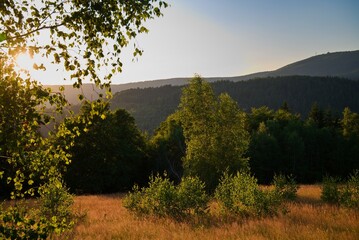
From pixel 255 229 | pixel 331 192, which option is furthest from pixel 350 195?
pixel 255 229

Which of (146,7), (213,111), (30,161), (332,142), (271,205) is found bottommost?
(332,142)

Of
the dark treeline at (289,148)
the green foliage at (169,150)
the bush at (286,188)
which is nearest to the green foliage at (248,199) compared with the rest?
the bush at (286,188)

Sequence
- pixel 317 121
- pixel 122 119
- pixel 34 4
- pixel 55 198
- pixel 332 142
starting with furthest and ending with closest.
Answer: pixel 317 121, pixel 332 142, pixel 122 119, pixel 55 198, pixel 34 4

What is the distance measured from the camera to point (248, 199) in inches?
614

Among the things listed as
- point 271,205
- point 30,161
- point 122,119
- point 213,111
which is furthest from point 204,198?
point 122,119

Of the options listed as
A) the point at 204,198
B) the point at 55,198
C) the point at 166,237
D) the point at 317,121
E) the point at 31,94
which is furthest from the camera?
the point at 317,121

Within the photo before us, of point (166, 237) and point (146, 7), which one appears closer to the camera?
point (146, 7)

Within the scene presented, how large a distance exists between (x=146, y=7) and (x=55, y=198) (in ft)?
51.8

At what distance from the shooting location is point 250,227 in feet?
40.4

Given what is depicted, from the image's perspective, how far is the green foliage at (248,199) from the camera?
50.9 ft

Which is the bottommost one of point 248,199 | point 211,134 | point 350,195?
point 350,195

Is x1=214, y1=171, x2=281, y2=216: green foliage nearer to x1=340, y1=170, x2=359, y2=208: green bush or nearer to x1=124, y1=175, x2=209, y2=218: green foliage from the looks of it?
x1=124, y1=175, x2=209, y2=218: green foliage

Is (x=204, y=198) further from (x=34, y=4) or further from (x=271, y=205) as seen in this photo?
(x=34, y=4)

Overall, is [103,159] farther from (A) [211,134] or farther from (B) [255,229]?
(B) [255,229]
